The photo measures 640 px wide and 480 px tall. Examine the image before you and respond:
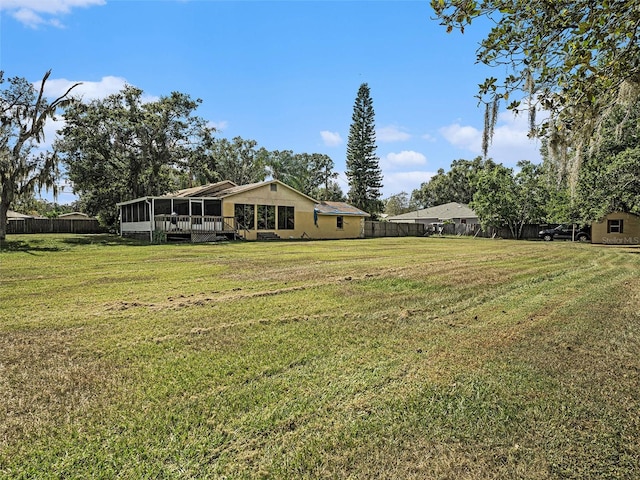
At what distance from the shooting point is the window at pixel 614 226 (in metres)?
25.4

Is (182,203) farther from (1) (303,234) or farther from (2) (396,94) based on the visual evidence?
(2) (396,94)

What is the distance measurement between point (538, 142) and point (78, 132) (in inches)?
970

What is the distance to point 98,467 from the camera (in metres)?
2.00

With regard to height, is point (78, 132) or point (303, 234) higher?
point (78, 132)

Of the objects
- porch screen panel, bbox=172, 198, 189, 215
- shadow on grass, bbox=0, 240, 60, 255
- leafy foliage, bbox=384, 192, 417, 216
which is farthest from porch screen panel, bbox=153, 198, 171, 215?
leafy foliage, bbox=384, 192, 417, 216

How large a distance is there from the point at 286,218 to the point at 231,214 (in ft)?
14.4

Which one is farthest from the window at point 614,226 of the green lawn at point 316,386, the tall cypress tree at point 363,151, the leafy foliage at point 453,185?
the leafy foliage at point 453,185

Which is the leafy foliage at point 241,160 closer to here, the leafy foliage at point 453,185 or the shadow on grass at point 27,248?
the leafy foliage at point 453,185

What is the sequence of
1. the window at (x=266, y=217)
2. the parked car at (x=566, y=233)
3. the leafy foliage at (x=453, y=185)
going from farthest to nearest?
the leafy foliage at (x=453, y=185)
the parked car at (x=566, y=233)
the window at (x=266, y=217)

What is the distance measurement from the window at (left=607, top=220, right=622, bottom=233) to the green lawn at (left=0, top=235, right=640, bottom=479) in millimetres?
24352

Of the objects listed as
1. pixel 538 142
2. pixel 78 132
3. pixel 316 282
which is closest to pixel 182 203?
pixel 78 132

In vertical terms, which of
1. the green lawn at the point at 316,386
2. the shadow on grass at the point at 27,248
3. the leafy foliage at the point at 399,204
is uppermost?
the leafy foliage at the point at 399,204

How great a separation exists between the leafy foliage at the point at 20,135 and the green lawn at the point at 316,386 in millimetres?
14958

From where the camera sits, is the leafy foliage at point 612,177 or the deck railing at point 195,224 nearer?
the leafy foliage at point 612,177
